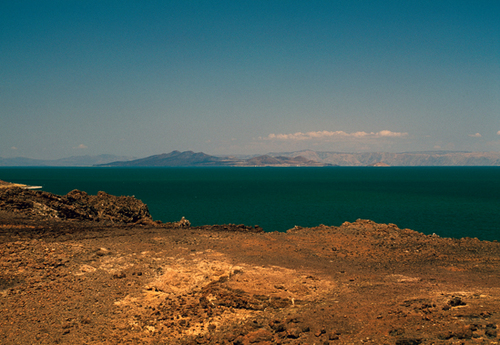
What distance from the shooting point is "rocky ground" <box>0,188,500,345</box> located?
11805mm

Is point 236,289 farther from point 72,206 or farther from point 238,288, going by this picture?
point 72,206

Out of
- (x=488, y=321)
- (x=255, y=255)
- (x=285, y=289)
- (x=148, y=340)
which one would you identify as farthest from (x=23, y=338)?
(x=488, y=321)

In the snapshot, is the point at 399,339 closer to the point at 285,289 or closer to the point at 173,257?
the point at 285,289

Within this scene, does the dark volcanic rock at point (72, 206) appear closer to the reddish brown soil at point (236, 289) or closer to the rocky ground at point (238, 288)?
the rocky ground at point (238, 288)

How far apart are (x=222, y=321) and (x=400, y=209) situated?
57.7 m

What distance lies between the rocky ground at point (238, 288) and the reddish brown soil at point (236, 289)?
58 mm

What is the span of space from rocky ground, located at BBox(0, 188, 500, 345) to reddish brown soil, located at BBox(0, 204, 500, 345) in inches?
2.3

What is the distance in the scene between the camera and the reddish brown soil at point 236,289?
11758 mm

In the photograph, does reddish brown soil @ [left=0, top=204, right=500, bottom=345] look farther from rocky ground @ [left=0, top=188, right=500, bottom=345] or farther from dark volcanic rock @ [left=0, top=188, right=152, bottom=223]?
dark volcanic rock @ [left=0, top=188, right=152, bottom=223]

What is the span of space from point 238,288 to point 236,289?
144 millimetres

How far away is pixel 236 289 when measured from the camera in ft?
49.7

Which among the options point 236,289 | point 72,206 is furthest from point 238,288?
point 72,206

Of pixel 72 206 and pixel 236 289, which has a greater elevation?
pixel 72 206

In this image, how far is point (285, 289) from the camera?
50.2 ft
